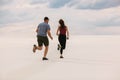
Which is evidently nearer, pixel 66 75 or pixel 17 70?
pixel 66 75

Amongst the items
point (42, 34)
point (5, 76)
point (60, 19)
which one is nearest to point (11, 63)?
point (42, 34)

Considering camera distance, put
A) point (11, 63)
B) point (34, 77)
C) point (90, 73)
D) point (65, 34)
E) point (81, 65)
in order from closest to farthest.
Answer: point (34, 77) → point (90, 73) → point (81, 65) → point (11, 63) → point (65, 34)

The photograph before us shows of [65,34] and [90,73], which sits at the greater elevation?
[65,34]

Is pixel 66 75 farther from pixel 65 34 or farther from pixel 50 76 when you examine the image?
pixel 65 34

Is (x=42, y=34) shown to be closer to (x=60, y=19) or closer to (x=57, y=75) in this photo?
(x=60, y=19)

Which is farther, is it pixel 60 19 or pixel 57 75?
pixel 60 19

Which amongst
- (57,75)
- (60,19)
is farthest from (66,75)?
(60,19)

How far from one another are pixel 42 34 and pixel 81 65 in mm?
2683

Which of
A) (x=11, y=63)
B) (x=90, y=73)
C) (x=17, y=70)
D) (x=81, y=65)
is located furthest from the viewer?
(x=11, y=63)

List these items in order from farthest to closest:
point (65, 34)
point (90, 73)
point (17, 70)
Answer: point (65, 34), point (17, 70), point (90, 73)

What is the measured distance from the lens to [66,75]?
12477mm

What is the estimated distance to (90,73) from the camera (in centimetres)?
1294

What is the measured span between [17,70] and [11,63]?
7.81 ft

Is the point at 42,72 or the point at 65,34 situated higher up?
the point at 65,34
